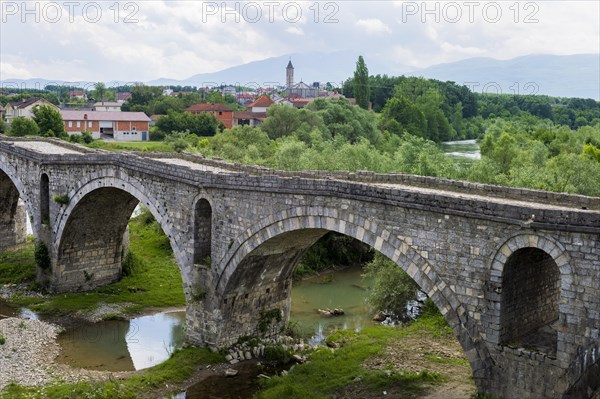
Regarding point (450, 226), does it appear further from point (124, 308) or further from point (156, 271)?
point (156, 271)

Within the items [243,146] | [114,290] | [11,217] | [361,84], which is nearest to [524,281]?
[114,290]

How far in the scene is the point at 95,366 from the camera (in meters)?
23.3

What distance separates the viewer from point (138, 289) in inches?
1225

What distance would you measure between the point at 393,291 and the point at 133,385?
10.3 metres

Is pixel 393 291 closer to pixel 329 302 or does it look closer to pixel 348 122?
pixel 329 302

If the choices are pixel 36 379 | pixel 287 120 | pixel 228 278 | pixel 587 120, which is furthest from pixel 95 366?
pixel 587 120

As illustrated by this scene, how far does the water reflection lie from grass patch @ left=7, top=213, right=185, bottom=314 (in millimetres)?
1586

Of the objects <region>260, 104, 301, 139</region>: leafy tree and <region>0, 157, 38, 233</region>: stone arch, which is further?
<region>260, 104, 301, 139</region>: leafy tree

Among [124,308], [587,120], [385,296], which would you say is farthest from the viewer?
[587,120]

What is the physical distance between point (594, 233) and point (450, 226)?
11.1 feet

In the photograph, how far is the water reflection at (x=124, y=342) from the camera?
23.7 m

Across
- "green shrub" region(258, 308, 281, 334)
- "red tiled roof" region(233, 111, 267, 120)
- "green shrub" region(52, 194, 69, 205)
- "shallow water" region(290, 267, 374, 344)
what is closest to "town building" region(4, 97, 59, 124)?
"red tiled roof" region(233, 111, 267, 120)

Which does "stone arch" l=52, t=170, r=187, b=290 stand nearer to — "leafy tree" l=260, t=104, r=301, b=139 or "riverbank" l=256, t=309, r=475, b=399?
"riverbank" l=256, t=309, r=475, b=399

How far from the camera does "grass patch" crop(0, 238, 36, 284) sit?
105ft
